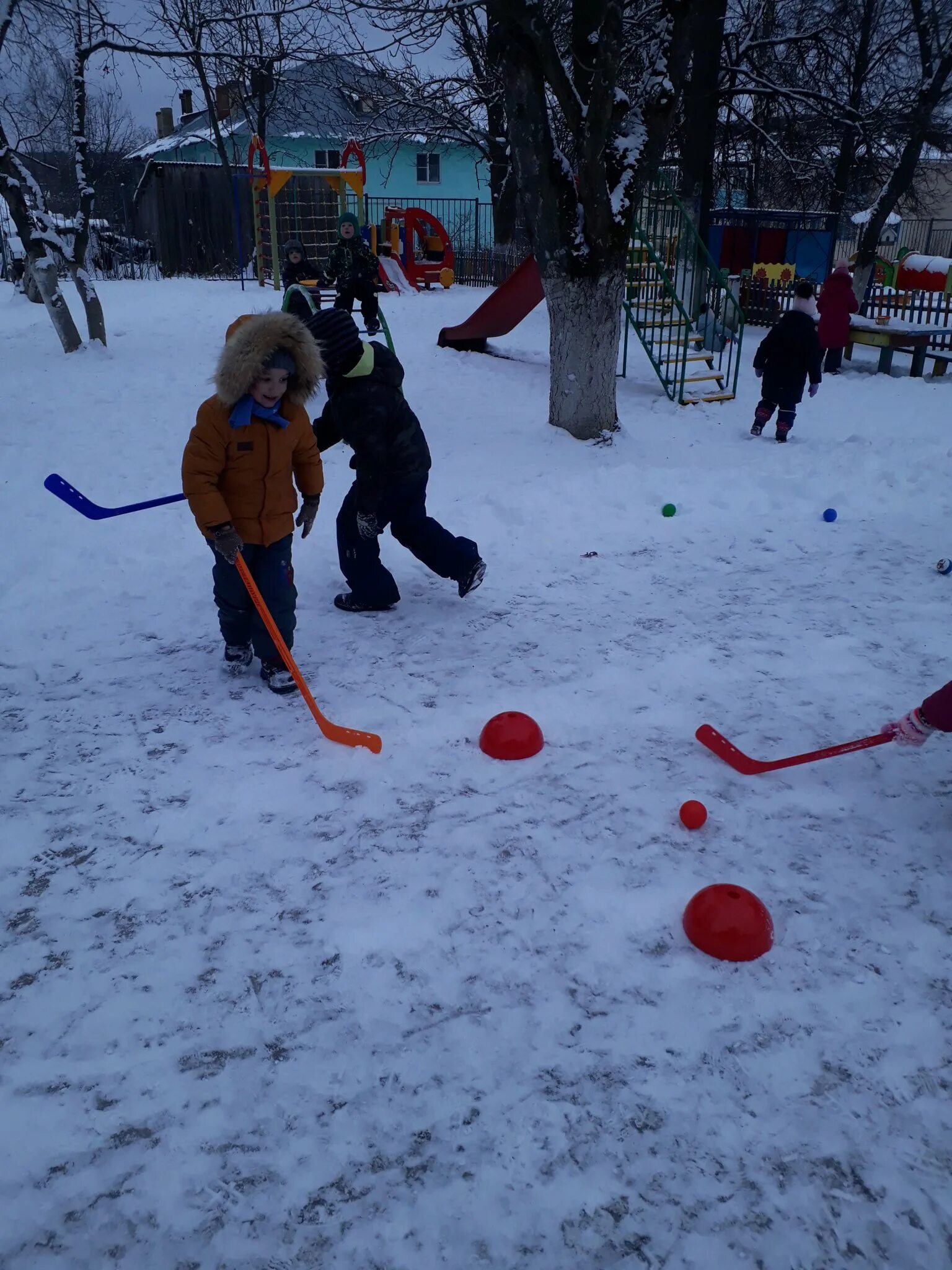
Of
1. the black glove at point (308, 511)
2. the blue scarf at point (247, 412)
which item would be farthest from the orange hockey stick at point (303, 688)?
the blue scarf at point (247, 412)

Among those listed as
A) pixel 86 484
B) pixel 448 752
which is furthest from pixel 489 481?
pixel 448 752

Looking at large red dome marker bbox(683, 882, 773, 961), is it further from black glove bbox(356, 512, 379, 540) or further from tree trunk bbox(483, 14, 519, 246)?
tree trunk bbox(483, 14, 519, 246)

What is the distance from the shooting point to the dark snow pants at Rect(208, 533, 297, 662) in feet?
13.1

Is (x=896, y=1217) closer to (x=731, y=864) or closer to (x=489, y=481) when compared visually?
(x=731, y=864)

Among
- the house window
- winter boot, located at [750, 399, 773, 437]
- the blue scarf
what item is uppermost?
the house window

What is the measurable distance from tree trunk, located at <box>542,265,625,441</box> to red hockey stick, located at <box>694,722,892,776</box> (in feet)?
16.0

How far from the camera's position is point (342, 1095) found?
2.21m

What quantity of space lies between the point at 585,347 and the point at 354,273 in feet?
20.2

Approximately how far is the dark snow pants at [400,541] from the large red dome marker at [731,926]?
2.59 metres

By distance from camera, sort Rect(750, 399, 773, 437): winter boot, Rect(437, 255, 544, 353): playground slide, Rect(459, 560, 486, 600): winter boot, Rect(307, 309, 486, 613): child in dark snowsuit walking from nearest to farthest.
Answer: Rect(307, 309, 486, 613): child in dark snowsuit walking
Rect(459, 560, 486, 600): winter boot
Rect(750, 399, 773, 437): winter boot
Rect(437, 255, 544, 353): playground slide

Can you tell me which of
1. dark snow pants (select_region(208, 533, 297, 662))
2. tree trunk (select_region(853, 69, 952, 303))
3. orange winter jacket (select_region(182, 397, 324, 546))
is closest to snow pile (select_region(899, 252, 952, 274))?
tree trunk (select_region(853, 69, 952, 303))

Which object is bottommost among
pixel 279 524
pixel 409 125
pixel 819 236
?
pixel 279 524

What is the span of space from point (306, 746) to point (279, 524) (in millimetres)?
985

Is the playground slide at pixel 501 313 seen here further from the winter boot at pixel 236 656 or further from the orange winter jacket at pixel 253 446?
the winter boot at pixel 236 656
